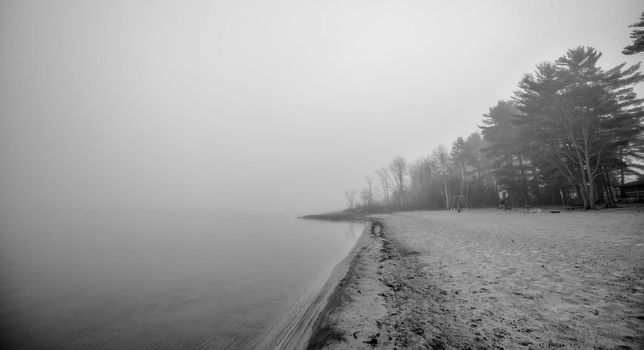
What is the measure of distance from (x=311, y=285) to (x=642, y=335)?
9464mm

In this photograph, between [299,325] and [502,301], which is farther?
[299,325]

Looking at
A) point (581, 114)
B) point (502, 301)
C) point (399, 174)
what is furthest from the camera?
point (399, 174)

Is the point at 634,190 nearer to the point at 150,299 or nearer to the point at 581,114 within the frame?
the point at 581,114

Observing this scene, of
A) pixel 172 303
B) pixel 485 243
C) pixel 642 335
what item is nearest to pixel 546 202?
pixel 485 243

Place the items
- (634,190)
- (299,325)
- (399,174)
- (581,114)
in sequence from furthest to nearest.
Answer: (399,174) → (634,190) → (581,114) → (299,325)

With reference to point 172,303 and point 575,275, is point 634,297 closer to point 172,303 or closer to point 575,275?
point 575,275

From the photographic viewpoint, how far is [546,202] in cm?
3953

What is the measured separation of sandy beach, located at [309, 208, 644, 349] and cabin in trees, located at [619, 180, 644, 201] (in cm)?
2883

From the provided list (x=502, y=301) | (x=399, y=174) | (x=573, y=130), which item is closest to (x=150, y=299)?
(x=502, y=301)

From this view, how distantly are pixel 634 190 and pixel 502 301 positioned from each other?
44.0m

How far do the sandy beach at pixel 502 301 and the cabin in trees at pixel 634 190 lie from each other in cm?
2883

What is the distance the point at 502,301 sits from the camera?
5484 millimetres

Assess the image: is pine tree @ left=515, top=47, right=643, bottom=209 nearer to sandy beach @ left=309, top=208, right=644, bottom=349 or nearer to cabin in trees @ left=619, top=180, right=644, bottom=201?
cabin in trees @ left=619, top=180, right=644, bottom=201

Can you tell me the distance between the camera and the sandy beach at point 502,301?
410cm
